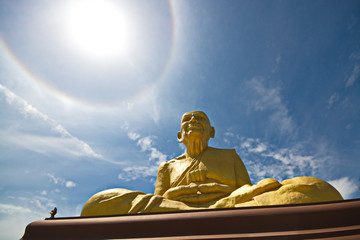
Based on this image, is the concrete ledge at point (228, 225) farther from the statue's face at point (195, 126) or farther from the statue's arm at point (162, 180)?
the statue's face at point (195, 126)

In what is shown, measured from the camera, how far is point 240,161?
651 centimetres

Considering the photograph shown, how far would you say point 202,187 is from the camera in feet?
16.5

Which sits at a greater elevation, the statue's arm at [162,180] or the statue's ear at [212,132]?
the statue's ear at [212,132]

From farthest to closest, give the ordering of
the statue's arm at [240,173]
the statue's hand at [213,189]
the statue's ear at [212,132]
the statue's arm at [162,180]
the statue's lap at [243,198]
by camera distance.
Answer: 1. the statue's ear at [212,132]
2. the statue's arm at [162,180]
3. the statue's arm at [240,173]
4. the statue's hand at [213,189]
5. the statue's lap at [243,198]

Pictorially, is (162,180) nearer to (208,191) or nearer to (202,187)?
(202,187)

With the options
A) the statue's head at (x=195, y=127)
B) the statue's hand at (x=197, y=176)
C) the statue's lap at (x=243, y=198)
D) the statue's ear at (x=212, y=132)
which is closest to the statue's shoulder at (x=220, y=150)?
the statue's head at (x=195, y=127)

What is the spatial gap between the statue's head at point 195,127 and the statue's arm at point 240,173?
1.09 metres

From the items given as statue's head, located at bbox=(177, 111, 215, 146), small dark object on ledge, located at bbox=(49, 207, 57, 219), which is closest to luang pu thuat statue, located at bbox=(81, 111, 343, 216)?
statue's head, located at bbox=(177, 111, 215, 146)

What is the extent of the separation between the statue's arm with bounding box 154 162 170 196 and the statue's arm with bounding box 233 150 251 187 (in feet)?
6.36

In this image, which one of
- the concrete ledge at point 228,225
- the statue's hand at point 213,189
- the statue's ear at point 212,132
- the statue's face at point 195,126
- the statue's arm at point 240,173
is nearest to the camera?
the concrete ledge at point 228,225

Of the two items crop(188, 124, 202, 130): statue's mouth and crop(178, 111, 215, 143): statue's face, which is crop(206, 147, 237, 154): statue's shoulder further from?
crop(188, 124, 202, 130): statue's mouth

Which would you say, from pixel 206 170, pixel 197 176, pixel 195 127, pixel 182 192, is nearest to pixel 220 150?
pixel 195 127

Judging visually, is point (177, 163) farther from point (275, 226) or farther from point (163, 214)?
point (275, 226)

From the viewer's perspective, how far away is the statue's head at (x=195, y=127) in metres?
6.59
